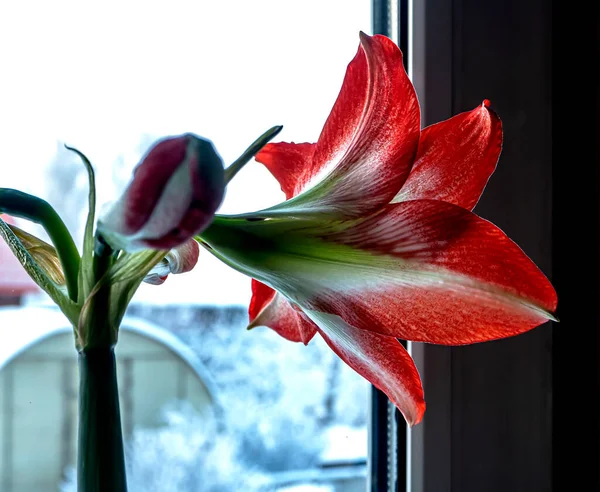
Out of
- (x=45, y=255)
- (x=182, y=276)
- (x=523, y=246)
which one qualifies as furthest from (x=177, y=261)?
(x=523, y=246)

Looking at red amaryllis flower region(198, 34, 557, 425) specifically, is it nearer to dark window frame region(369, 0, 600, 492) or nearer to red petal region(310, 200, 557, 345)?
red petal region(310, 200, 557, 345)

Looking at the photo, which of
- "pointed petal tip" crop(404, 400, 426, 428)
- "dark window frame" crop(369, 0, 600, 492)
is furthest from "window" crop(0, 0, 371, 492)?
"pointed petal tip" crop(404, 400, 426, 428)

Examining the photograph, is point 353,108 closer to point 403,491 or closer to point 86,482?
point 86,482

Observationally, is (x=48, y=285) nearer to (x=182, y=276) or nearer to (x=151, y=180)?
(x=151, y=180)

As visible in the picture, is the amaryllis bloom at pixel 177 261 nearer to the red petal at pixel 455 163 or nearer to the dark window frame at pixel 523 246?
the red petal at pixel 455 163

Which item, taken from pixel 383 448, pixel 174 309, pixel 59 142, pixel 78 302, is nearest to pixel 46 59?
pixel 59 142

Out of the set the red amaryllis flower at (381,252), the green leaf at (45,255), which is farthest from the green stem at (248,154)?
the green leaf at (45,255)
